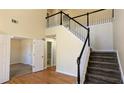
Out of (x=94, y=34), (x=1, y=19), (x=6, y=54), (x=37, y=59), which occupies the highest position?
(x=1, y=19)

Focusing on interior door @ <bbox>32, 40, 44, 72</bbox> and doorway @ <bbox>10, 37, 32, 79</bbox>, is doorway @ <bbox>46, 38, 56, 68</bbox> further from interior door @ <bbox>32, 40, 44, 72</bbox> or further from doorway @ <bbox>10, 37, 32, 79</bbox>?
doorway @ <bbox>10, 37, 32, 79</bbox>

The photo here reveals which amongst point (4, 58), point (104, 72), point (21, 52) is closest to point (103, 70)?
point (104, 72)

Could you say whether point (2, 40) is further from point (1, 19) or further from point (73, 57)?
point (73, 57)

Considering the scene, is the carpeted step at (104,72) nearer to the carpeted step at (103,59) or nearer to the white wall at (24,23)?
the carpeted step at (103,59)

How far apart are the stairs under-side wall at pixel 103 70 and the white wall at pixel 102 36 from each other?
1.11m

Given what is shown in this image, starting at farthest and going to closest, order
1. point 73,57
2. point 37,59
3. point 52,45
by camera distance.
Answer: point 52,45 < point 37,59 < point 73,57

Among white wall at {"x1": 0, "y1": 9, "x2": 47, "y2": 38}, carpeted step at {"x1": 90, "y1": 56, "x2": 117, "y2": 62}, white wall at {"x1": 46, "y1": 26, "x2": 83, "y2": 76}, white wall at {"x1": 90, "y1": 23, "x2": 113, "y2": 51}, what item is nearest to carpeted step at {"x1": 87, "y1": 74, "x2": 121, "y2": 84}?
carpeted step at {"x1": 90, "y1": 56, "x2": 117, "y2": 62}

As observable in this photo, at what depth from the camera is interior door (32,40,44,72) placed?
6.30m

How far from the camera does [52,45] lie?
832cm

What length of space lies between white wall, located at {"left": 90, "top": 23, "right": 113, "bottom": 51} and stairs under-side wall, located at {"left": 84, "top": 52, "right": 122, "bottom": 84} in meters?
1.11
